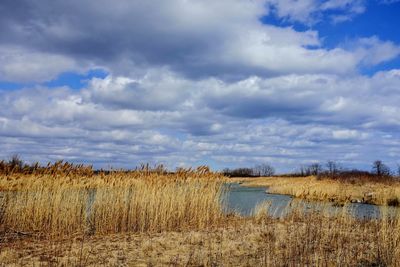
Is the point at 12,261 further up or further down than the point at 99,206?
further down

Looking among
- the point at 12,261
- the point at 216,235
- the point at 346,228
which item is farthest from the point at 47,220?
the point at 346,228

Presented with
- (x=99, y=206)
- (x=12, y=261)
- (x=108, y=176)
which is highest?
(x=108, y=176)

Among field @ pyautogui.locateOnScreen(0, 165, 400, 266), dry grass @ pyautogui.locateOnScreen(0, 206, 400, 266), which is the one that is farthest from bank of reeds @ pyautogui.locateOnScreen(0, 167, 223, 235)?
dry grass @ pyautogui.locateOnScreen(0, 206, 400, 266)

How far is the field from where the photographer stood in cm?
709

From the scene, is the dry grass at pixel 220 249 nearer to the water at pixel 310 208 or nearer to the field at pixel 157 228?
the field at pixel 157 228

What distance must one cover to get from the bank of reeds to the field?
0.09 feet

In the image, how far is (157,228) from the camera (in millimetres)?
10945

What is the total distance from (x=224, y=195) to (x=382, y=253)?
7.19m

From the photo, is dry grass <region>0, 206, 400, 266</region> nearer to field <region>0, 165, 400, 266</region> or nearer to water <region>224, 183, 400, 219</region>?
field <region>0, 165, 400, 266</region>

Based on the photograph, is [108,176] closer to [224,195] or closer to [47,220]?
[47,220]

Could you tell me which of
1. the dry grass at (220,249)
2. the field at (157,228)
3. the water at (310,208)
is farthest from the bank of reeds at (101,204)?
the water at (310,208)

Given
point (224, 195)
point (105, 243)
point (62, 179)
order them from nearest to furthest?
point (105, 243), point (62, 179), point (224, 195)

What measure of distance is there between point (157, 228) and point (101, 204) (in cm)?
162

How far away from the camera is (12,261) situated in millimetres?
7031
